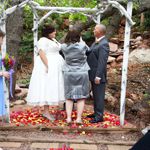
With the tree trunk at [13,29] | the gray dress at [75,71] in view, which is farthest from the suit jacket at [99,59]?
the tree trunk at [13,29]

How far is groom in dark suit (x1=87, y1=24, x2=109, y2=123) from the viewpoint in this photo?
6125 millimetres

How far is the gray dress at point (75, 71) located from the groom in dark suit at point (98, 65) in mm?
144

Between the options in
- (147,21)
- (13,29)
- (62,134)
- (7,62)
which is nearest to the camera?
(7,62)

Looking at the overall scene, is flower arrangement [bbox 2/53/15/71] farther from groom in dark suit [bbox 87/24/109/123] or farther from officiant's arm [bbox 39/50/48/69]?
groom in dark suit [bbox 87/24/109/123]

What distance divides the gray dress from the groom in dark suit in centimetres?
14

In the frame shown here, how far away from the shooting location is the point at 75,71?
622 centimetres

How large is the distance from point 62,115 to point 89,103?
1.51 metres

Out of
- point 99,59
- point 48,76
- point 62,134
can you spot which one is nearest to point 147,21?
point 99,59

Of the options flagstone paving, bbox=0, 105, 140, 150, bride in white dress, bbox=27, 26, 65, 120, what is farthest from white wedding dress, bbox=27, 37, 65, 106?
flagstone paving, bbox=0, 105, 140, 150

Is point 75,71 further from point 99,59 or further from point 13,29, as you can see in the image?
point 13,29

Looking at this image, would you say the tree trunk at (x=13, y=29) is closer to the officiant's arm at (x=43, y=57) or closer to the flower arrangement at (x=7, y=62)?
the officiant's arm at (x=43, y=57)

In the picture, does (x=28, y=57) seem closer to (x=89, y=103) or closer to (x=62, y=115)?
(x=89, y=103)

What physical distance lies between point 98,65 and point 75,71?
42cm

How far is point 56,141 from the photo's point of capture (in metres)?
5.61
